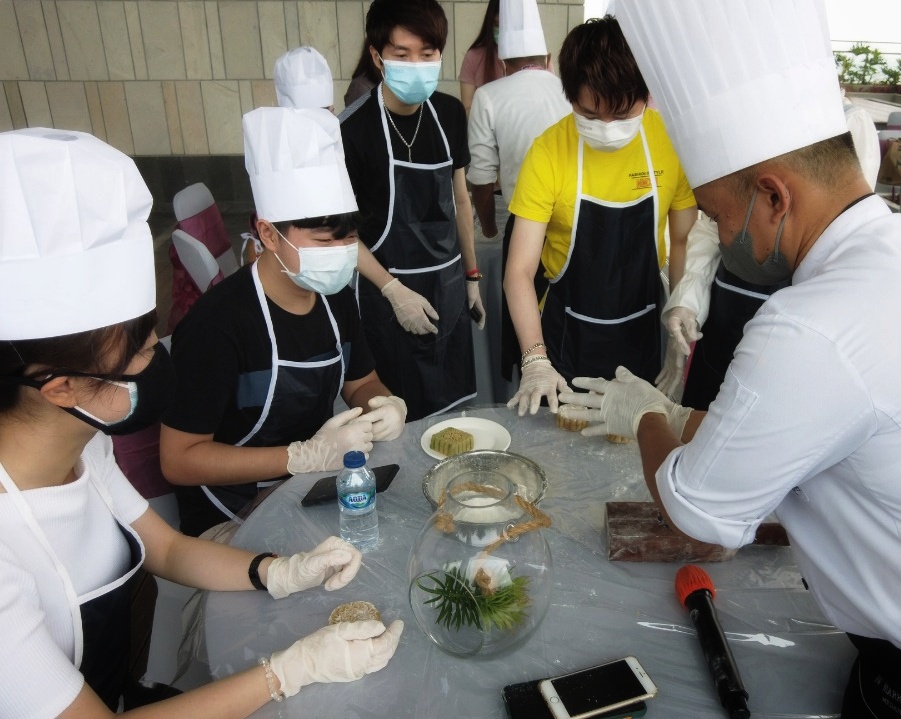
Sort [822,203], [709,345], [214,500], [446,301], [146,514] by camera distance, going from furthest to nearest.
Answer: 1. [446,301]
2. [709,345]
3. [214,500]
4. [146,514]
5. [822,203]

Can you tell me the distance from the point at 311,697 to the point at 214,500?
0.92m

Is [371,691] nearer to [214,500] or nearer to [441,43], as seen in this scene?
[214,500]

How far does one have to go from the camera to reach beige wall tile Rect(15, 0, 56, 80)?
5.43 meters

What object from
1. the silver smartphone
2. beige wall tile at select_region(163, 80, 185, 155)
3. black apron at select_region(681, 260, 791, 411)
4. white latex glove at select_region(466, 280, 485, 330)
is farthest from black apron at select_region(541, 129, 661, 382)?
beige wall tile at select_region(163, 80, 185, 155)

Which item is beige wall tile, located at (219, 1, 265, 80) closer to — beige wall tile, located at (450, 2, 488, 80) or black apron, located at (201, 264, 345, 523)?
beige wall tile, located at (450, 2, 488, 80)

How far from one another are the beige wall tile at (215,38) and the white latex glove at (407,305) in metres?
3.93

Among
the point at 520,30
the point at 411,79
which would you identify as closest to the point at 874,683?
the point at 411,79

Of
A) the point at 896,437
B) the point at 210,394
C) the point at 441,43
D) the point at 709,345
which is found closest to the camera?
the point at 896,437

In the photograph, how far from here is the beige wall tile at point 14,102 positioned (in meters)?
5.68

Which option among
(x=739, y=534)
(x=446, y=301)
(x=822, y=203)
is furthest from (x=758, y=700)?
(x=446, y=301)

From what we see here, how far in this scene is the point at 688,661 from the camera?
1.04 metres

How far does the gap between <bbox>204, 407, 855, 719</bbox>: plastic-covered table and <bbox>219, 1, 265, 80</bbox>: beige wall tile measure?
16.7 feet

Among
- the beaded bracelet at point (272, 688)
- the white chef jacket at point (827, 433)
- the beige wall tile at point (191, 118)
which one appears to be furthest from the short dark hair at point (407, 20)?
the beige wall tile at point (191, 118)

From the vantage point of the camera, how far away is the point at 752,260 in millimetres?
1098
